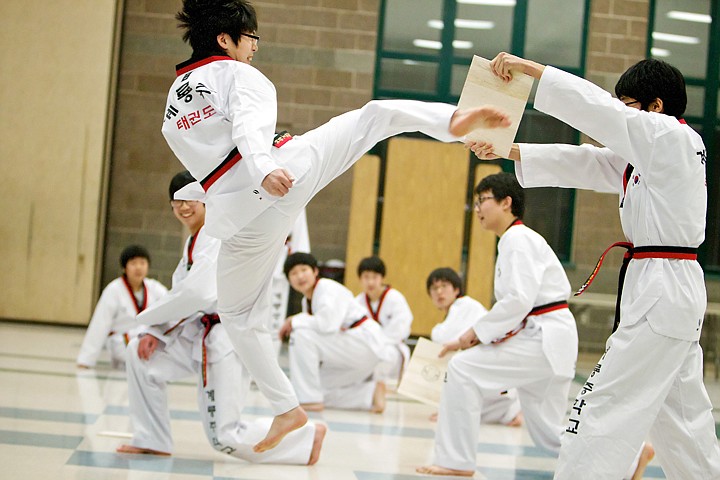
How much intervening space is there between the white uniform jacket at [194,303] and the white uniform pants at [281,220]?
0.48 metres

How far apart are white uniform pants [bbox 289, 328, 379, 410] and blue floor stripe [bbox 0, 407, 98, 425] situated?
1457 millimetres

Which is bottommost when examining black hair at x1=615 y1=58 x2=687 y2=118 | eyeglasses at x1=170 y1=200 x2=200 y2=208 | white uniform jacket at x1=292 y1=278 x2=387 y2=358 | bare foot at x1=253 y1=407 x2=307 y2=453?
bare foot at x1=253 y1=407 x2=307 y2=453

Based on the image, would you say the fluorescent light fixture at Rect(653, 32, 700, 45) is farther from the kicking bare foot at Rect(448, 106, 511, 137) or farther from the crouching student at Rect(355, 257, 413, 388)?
the kicking bare foot at Rect(448, 106, 511, 137)

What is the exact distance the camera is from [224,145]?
10.2ft

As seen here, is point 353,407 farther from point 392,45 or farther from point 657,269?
point 392,45

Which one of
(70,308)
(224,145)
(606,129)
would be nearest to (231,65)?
(224,145)

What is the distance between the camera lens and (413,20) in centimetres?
1055

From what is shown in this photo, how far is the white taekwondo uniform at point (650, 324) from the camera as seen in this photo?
2.60 meters

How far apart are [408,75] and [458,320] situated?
514 centimetres

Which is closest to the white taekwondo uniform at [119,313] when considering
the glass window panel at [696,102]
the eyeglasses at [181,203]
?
the eyeglasses at [181,203]

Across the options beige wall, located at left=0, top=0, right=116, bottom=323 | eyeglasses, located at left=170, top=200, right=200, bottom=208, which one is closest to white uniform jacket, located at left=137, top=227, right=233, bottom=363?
eyeglasses, located at left=170, top=200, right=200, bottom=208

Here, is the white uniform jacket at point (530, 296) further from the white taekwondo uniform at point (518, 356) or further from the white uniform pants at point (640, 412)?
the white uniform pants at point (640, 412)

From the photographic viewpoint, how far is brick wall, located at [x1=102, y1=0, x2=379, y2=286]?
1010 cm

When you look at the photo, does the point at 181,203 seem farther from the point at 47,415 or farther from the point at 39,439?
the point at 47,415
